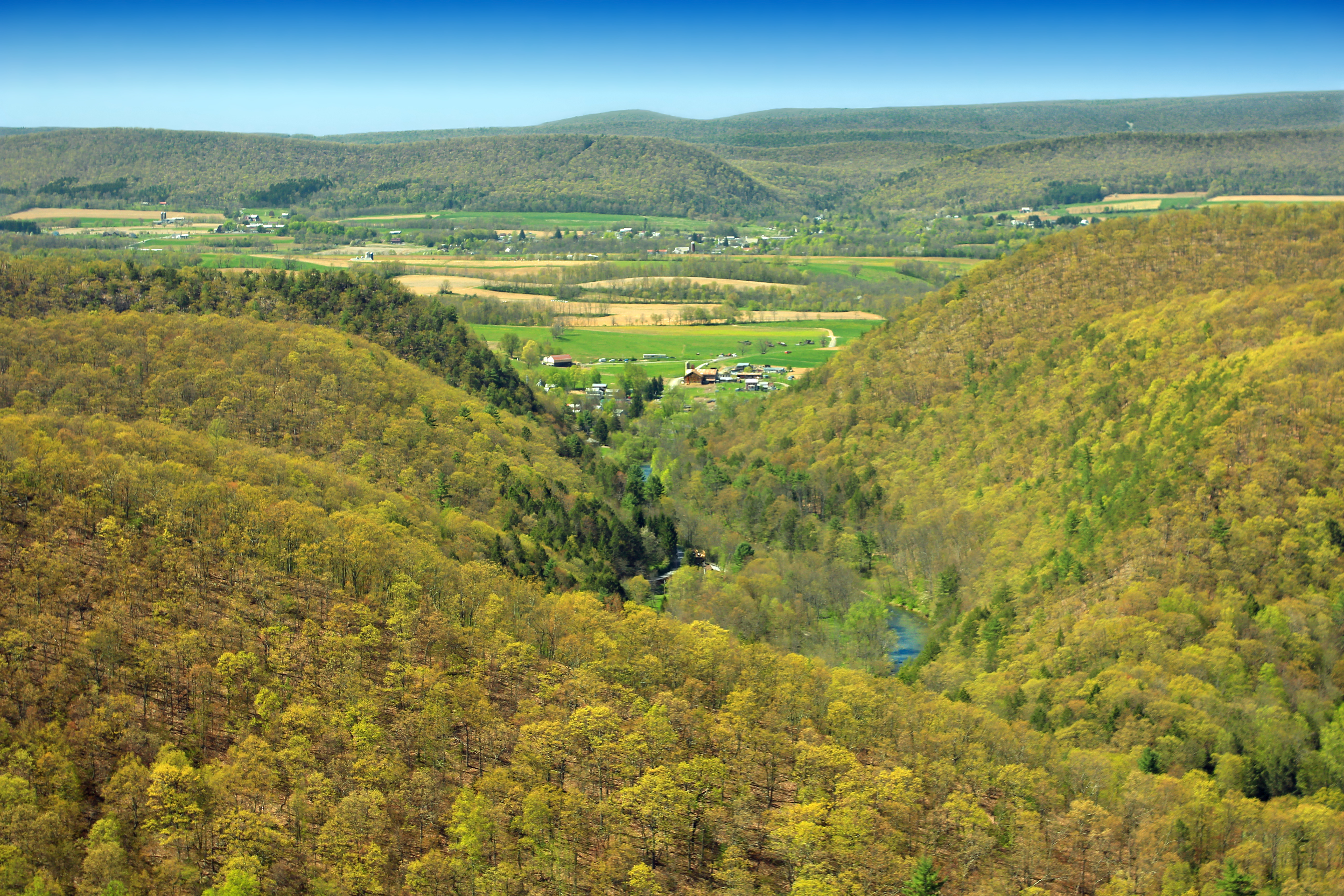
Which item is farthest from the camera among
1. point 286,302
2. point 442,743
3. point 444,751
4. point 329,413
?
point 286,302

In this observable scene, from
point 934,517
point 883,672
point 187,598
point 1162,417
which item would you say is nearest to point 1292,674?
point 883,672

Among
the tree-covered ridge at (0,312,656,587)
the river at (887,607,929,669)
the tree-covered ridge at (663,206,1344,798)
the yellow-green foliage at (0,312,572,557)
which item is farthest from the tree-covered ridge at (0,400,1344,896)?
the river at (887,607,929,669)

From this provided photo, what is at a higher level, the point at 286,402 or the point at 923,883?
the point at 286,402

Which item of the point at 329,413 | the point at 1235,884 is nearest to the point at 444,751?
the point at 1235,884

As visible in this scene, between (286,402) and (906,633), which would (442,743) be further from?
(286,402)

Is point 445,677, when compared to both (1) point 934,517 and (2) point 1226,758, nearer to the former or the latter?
(2) point 1226,758

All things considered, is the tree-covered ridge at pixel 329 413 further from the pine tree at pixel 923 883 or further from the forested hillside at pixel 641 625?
the pine tree at pixel 923 883

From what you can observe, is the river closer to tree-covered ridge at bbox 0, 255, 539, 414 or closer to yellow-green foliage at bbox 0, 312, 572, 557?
yellow-green foliage at bbox 0, 312, 572, 557
